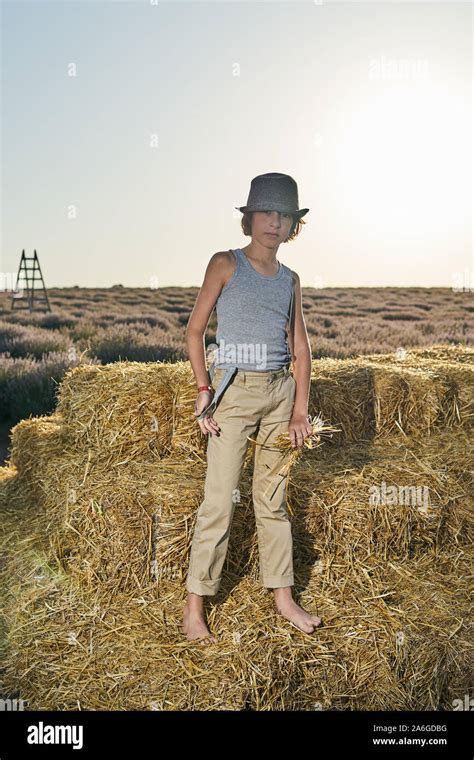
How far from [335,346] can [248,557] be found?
7.81 m

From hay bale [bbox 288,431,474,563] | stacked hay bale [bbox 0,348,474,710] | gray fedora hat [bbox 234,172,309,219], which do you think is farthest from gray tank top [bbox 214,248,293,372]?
hay bale [bbox 288,431,474,563]

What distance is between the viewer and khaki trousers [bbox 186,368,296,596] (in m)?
3.43

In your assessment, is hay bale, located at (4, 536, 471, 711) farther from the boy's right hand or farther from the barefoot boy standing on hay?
the boy's right hand

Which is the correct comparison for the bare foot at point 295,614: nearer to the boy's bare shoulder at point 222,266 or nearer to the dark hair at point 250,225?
the boy's bare shoulder at point 222,266

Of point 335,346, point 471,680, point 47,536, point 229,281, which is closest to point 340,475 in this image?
point 471,680

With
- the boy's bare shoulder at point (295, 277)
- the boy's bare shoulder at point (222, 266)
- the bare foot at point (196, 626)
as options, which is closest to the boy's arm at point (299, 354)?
the boy's bare shoulder at point (295, 277)

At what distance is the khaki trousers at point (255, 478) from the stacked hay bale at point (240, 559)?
12.2 inches

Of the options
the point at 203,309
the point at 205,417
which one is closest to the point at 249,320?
the point at 203,309

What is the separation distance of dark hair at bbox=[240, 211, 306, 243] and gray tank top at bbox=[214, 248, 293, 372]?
0.13 meters

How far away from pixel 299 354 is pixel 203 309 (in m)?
0.58

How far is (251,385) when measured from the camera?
3422 mm

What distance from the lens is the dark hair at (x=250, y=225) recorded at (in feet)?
11.6

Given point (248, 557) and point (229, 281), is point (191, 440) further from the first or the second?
point (229, 281)

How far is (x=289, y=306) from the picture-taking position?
357 cm
